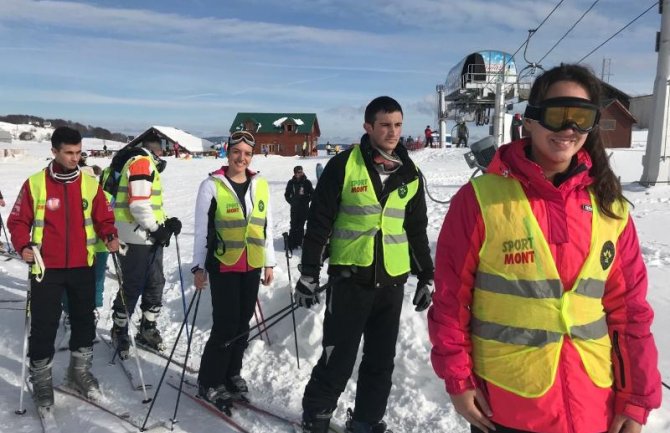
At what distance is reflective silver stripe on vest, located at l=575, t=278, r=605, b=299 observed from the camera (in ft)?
5.72

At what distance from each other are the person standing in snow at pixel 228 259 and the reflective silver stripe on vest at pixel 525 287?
2.49 meters

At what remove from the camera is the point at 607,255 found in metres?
1.77

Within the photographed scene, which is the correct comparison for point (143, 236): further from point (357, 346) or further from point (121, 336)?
point (357, 346)

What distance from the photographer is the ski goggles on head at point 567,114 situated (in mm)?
1760

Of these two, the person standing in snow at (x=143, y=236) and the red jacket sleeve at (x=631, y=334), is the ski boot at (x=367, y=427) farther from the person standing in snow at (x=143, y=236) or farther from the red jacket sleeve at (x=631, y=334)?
the person standing in snow at (x=143, y=236)

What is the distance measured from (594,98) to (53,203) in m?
3.81

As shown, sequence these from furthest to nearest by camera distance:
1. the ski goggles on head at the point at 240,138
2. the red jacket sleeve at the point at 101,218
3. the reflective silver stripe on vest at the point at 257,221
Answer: the red jacket sleeve at the point at 101,218 < the reflective silver stripe on vest at the point at 257,221 < the ski goggles on head at the point at 240,138

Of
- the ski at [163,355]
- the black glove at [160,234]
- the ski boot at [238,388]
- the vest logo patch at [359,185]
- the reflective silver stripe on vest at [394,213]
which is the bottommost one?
the ski at [163,355]

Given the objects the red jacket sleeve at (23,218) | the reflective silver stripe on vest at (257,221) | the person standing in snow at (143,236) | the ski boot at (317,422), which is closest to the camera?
the ski boot at (317,422)

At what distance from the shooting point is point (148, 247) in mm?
5090

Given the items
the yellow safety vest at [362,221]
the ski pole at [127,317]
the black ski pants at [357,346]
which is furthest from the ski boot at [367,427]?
the ski pole at [127,317]

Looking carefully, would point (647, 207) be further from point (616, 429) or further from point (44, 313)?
point (44, 313)

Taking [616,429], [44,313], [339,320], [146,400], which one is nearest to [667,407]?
[616,429]

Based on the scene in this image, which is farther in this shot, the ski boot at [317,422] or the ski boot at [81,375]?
the ski boot at [81,375]
